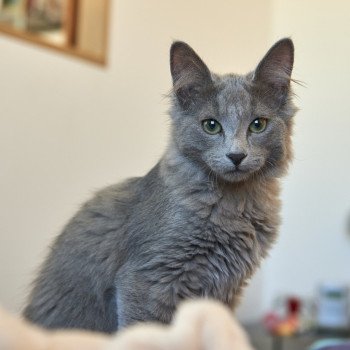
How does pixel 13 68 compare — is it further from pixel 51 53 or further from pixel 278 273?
pixel 278 273

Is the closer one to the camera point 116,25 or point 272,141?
point 272,141

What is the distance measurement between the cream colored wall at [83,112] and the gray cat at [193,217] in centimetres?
60

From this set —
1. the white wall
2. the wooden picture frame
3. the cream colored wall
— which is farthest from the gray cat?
the white wall

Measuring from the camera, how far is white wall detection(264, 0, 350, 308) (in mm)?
2734

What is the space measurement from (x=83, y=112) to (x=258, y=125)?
130 centimetres

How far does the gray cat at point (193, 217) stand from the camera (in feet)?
3.09

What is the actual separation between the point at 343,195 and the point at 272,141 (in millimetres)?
1900

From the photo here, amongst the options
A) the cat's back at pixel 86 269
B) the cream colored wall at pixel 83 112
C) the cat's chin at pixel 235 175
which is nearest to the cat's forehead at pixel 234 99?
the cat's chin at pixel 235 175

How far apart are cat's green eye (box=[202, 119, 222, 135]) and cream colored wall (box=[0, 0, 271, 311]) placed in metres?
0.75

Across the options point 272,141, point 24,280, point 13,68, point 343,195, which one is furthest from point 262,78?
point 343,195

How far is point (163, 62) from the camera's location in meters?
2.42

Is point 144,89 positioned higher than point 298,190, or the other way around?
point 144,89

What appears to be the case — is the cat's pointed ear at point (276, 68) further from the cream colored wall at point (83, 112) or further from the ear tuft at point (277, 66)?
the cream colored wall at point (83, 112)

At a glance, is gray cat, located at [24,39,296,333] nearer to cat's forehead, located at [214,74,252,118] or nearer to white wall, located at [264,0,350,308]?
cat's forehead, located at [214,74,252,118]
